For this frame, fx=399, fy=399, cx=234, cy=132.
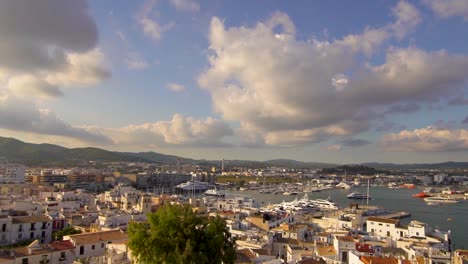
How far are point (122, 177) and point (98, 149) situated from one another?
105 metres

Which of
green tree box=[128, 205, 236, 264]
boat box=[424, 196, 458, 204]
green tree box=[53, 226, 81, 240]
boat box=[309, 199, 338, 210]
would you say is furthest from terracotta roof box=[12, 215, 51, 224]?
boat box=[424, 196, 458, 204]

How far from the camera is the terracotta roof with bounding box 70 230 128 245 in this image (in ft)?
49.8

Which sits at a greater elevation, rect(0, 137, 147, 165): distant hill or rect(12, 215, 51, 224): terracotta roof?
rect(0, 137, 147, 165): distant hill

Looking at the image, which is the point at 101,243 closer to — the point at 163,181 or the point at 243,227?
the point at 243,227

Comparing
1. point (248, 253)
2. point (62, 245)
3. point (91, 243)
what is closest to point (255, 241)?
point (248, 253)

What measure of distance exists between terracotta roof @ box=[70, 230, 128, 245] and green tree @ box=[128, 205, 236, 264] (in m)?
6.31

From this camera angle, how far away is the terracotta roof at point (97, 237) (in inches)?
598

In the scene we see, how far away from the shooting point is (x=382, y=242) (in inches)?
779

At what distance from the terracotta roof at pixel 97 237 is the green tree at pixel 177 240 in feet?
20.7

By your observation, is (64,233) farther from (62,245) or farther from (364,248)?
(364,248)

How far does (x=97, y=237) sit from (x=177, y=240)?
760cm

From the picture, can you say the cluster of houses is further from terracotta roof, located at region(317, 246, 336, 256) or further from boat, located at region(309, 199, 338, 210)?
boat, located at region(309, 199, 338, 210)

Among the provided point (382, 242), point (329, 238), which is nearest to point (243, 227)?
point (329, 238)

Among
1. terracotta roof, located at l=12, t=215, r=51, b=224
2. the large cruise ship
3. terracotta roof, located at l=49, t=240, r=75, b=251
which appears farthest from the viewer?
the large cruise ship
